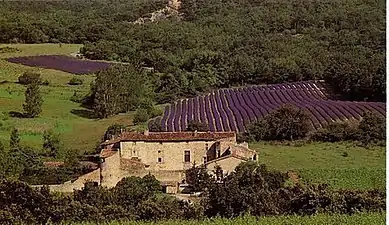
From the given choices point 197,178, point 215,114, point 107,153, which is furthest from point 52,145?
point 215,114

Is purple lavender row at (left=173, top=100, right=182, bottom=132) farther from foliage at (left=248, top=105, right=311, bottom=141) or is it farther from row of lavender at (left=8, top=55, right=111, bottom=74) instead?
row of lavender at (left=8, top=55, right=111, bottom=74)

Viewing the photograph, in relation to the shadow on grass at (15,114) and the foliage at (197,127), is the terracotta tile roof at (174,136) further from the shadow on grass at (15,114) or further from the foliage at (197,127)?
the shadow on grass at (15,114)

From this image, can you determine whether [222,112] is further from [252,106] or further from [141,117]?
[141,117]

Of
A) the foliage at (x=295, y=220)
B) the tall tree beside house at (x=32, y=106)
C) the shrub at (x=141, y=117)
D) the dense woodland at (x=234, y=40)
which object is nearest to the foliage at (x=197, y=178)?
the foliage at (x=295, y=220)

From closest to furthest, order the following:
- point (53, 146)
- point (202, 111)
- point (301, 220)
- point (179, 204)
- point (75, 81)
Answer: point (301, 220), point (179, 204), point (53, 146), point (202, 111), point (75, 81)

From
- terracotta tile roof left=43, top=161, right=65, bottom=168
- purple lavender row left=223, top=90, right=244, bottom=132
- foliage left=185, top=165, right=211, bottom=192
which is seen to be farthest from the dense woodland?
terracotta tile roof left=43, top=161, right=65, bottom=168

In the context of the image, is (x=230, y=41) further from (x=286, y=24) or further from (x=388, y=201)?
(x=388, y=201)

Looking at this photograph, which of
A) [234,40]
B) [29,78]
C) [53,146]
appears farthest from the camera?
[234,40]
